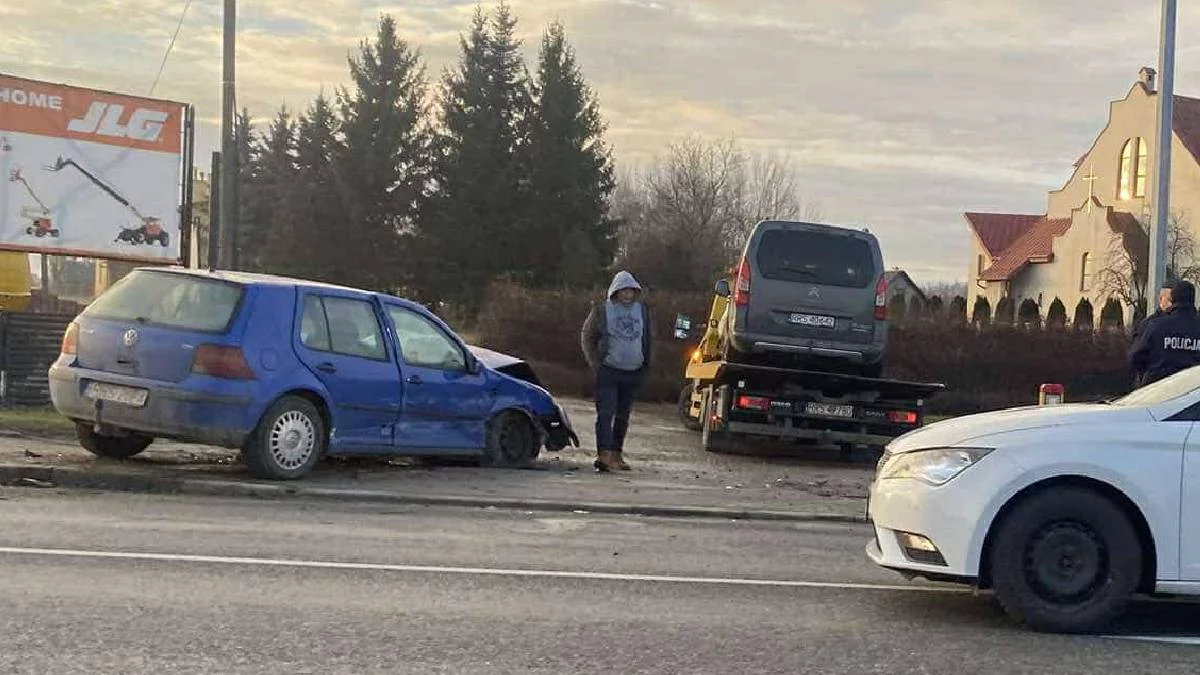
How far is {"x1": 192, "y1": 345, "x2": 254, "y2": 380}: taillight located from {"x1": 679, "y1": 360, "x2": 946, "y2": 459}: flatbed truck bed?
5.99 m

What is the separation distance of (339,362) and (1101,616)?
643cm

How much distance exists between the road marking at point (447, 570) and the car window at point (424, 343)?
4.16 m

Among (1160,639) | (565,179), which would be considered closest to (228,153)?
(1160,639)

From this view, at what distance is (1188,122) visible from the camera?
4488 centimetres

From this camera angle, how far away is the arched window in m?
45.7

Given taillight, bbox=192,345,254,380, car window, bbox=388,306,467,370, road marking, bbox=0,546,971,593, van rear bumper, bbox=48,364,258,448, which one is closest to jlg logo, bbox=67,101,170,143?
car window, bbox=388,306,467,370

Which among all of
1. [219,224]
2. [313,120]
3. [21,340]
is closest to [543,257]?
[313,120]

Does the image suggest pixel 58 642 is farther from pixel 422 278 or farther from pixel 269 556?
pixel 422 278

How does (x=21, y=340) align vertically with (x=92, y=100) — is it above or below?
below

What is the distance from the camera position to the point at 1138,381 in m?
11.6

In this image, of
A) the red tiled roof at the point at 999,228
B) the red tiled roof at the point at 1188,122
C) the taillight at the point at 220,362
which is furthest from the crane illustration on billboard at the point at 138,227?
the red tiled roof at the point at 999,228

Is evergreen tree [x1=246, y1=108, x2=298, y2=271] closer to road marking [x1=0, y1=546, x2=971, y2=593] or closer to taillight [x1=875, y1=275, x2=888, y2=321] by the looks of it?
taillight [x1=875, y1=275, x2=888, y2=321]

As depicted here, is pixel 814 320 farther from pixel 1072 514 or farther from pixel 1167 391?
pixel 1072 514

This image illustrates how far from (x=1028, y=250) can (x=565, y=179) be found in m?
19.5
